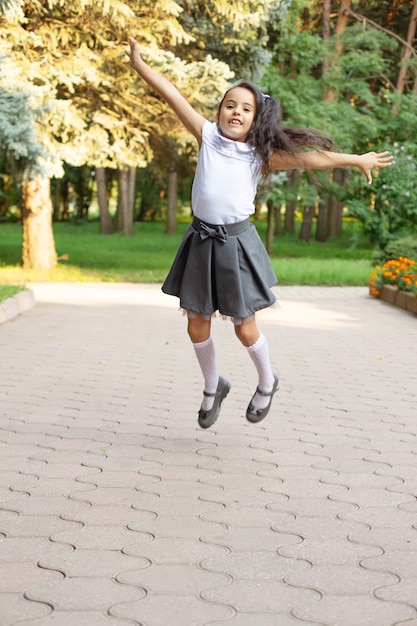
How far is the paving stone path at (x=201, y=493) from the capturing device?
317 cm

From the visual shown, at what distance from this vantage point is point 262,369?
5.57m

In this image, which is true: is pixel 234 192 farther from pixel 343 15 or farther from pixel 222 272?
pixel 343 15

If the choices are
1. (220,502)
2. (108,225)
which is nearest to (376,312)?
(220,502)

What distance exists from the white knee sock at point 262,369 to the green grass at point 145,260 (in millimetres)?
11936

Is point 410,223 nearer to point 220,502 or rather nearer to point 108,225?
point 108,225

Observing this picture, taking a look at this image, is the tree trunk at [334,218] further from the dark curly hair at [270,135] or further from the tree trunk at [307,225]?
the dark curly hair at [270,135]

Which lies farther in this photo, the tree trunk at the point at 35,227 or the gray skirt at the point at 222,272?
the tree trunk at the point at 35,227

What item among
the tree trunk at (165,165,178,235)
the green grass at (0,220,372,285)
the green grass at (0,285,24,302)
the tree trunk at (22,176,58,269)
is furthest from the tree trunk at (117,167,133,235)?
the green grass at (0,285,24,302)

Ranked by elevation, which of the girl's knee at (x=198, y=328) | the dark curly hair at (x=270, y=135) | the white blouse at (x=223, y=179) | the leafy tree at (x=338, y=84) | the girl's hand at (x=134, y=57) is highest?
the leafy tree at (x=338, y=84)

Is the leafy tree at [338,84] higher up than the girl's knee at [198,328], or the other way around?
the leafy tree at [338,84]

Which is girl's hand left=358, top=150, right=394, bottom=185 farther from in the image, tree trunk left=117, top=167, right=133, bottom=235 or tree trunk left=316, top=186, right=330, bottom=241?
tree trunk left=117, top=167, right=133, bottom=235

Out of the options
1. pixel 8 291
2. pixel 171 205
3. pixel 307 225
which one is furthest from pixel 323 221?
pixel 8 291

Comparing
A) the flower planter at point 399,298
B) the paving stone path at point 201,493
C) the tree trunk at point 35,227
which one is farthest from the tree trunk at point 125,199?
the paving stone path at point 201,493

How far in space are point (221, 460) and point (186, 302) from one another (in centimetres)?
85
